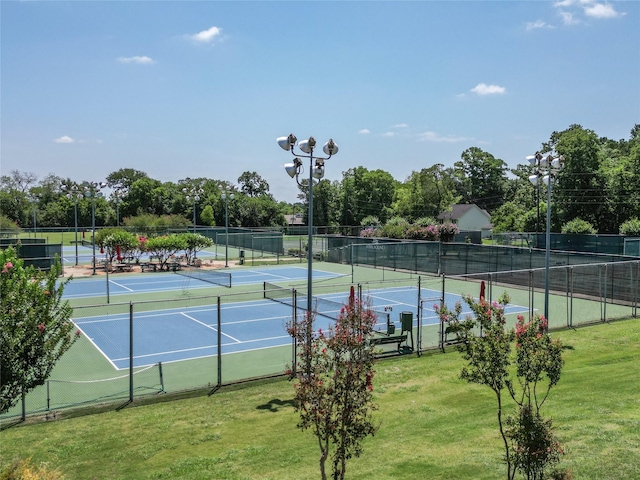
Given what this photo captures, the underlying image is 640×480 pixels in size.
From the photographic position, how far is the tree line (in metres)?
52.6

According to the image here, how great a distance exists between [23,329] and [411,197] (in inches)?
2803

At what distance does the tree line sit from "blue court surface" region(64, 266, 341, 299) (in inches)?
938

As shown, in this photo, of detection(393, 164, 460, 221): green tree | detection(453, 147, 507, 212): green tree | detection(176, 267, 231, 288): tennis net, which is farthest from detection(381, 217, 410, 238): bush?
Answer: detection(453, 147, 507, 212): green tree

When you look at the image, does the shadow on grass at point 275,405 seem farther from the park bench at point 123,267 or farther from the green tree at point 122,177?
the green tree at point 122,177

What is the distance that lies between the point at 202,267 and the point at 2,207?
7219 centimetres

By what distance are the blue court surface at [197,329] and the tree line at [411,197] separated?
32457 mm

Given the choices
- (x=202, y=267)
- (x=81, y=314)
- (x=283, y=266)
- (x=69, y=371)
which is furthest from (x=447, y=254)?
(x=69, y=371)

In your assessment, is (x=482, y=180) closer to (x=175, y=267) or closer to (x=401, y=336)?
(x=175, y=267)

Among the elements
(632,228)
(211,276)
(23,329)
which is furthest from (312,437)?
(632,228)

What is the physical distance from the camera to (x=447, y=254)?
37.3 meters

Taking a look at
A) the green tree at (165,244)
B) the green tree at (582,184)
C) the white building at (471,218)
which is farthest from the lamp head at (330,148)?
the white building at (471,218)

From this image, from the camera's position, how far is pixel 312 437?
34.4 ft

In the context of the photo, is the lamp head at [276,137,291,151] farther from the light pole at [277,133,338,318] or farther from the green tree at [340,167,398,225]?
the green tree at [340,167,398,225]

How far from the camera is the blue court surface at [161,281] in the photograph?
105ft
